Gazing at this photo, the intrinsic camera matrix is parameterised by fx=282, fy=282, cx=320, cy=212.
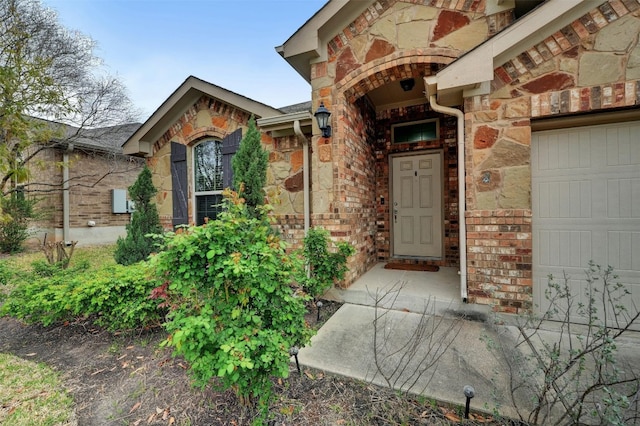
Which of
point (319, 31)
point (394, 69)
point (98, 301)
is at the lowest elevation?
point (98, 301)

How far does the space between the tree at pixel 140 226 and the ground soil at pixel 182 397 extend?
2.67 metres

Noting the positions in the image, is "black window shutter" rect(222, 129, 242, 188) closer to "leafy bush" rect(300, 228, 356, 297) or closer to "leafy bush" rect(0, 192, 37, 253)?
"leafy bush" rect(300, 228, 356, 297)

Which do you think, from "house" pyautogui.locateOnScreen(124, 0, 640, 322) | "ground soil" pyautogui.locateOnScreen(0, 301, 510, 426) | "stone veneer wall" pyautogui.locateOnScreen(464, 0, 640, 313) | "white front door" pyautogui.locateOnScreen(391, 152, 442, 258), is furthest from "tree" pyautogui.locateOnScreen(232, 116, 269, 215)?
"stone veneer wall" pyautogui.locateOnScreen(464, 0, 640, 313)

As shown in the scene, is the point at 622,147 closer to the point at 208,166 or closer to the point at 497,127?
the point at 497,127

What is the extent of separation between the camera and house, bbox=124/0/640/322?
279 cm

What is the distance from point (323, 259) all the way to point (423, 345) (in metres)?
1.47

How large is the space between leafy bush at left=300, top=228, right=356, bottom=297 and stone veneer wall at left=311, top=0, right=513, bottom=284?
13.2 inches

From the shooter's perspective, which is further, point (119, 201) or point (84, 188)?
point (119, 201)

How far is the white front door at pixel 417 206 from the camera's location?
16.9 feet

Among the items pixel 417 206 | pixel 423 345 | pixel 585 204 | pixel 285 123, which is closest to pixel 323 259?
pixel 423 345

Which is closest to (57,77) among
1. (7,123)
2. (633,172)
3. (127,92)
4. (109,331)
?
(127,92)

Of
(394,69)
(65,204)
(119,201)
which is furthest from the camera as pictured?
(119,201)

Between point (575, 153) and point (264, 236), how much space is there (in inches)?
130

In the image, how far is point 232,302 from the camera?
5.74 feet
